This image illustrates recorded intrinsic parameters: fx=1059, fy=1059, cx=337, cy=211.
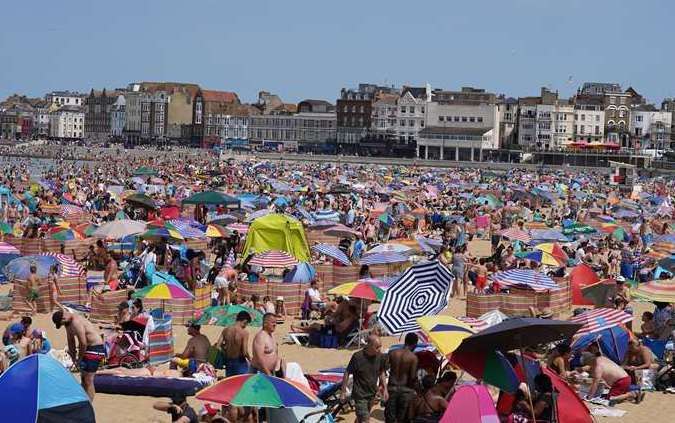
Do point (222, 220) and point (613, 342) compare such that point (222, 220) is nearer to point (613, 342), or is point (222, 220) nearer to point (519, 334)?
point (613, 342)

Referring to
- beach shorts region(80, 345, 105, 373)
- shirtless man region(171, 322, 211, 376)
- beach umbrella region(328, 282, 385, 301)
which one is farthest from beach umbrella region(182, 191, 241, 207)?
beach shorts region(80, 345, 105, 373)

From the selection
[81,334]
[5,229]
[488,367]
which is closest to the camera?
[488,367]

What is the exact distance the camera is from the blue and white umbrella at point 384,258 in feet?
53.7

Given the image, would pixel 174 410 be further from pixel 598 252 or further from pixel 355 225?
pixel 355 225

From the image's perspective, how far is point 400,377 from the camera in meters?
8.14

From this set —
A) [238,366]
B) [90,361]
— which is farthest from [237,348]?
[90,361]

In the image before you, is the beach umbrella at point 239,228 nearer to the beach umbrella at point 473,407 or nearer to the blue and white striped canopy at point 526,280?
the blue and white striped canopy at point 526,280

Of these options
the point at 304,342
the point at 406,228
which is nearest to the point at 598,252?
the point at 406,228

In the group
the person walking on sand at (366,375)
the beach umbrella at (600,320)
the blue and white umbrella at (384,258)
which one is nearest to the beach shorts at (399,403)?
the person walking on sand at (366,375)

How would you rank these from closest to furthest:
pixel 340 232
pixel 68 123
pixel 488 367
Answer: pixel 488 367
pixel 340 232
pixel 68 123

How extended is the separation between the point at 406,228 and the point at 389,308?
646 inches

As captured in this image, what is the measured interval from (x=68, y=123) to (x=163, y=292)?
138428 millimetres

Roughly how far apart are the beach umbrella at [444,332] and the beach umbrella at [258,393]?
1.63m

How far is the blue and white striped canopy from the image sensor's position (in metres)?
14.5
